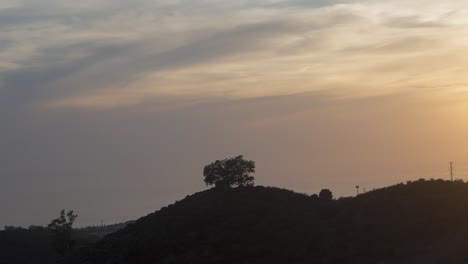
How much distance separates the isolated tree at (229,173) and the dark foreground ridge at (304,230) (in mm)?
7911

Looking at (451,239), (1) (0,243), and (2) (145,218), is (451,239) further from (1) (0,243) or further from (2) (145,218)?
(1) (0,243)

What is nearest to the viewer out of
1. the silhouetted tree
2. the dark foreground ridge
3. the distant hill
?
the dark foreground ridge

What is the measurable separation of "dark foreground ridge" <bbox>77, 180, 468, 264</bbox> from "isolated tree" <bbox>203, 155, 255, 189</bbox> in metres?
7.91

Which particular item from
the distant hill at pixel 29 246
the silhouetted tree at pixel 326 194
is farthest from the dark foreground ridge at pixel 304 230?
the distant hill at pixel 29 246

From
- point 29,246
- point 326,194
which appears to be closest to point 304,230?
point 326,194

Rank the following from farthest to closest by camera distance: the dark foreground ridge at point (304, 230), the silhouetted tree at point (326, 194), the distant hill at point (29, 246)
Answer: the distant hill at point (29, 246) < the silhouetted tree at point (326, 194) < the dark foreground ridge at point (304, 230)

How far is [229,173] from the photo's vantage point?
10012cm

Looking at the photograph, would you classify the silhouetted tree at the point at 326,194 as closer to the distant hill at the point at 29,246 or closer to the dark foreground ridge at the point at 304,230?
the dark foreground ridge at the point at 304,230

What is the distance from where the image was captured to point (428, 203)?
71.8m

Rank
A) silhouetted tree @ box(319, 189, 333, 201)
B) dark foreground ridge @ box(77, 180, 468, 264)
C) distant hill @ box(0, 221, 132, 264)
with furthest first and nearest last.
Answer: distant hill @ box(0, 221, 132, 264)
silhouetted tree @ box(319, 189, 333, 201)
dark foreground ridge @ box(77, 180, 468, 264)

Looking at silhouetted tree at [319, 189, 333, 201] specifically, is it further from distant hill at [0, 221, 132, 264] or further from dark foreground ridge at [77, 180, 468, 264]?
distant hill at [0, 221, 132, 264]

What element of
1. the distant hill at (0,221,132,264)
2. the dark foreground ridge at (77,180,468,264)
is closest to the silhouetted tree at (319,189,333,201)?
the dark foreground ridge at (77,180,468,264)

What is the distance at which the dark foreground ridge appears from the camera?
6269 cm

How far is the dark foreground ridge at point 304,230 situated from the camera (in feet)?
206
